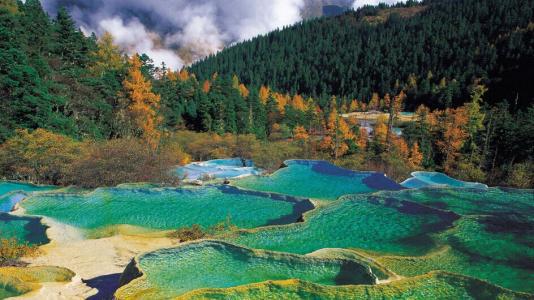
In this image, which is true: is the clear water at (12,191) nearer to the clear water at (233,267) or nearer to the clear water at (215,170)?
the clear water at (215,170)

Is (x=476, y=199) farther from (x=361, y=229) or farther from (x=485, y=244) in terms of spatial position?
(x=361, y=229)

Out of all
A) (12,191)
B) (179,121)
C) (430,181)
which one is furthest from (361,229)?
(179,121)

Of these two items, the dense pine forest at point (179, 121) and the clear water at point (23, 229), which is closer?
the clear water at point (23, 229)

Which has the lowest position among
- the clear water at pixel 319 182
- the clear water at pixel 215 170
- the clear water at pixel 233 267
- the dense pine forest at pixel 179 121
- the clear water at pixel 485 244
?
the clear water at pixel 485 244

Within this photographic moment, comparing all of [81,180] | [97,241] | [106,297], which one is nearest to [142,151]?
[81,180]

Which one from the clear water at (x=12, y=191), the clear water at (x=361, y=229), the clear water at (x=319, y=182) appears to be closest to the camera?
the clear water at (x=361, y=229)

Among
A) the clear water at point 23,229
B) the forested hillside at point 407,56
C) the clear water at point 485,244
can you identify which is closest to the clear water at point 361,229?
the clear water at point 485,244

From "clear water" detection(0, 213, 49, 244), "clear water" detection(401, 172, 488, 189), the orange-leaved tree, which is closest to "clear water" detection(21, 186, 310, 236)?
"clear water" detection(0, 213, 49, 244)

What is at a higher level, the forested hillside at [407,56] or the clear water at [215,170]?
the forested hillside at [407,56]
